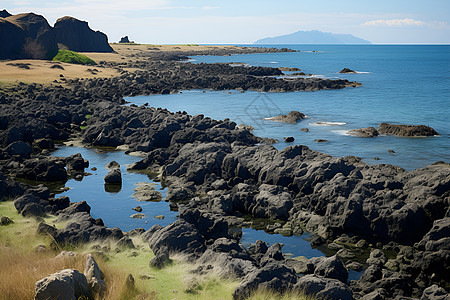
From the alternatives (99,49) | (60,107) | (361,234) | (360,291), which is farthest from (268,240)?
(99,49)

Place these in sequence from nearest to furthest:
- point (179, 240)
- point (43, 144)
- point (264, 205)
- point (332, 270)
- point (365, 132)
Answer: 1. point (332, 270)
2. point (179, 240)
3. point (264, 205)
4. point (43, 144)
5. point (365, 132)

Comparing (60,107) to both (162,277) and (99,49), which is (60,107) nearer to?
(162,277)

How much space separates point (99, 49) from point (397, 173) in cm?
13908

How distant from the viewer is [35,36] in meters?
91.8

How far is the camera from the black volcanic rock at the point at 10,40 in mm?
85125

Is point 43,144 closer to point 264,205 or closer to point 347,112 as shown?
point 264,205

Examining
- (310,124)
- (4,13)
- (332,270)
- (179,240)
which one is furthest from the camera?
(4,13)

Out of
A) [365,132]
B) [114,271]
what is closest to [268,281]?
[114,271]

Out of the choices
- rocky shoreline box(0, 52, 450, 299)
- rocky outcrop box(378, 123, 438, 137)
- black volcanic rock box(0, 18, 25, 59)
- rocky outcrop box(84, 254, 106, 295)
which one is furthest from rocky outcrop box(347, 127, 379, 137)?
black volcanic rock box(0, 18, 25, 59)

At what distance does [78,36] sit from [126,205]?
128607mm

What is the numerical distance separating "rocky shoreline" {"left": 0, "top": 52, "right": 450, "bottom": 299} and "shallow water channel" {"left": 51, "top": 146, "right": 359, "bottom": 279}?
71cm

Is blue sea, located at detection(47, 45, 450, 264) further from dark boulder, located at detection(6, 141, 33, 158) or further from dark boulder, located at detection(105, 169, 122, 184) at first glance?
dark boulder, located at detection(6, 141, 33, 158)

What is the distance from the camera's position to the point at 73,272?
10.2 metres

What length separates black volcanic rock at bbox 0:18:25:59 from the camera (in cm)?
8512
